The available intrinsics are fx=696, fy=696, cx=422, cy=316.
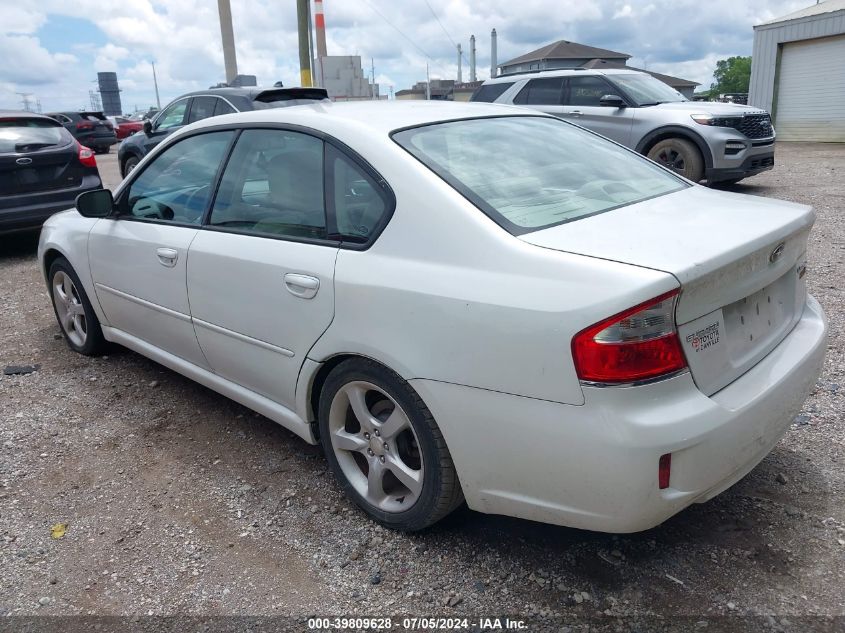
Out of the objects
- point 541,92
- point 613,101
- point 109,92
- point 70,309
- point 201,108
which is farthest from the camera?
point 109,92

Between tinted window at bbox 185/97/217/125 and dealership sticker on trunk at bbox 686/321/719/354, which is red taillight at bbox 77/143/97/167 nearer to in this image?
tinted window at bbox 185/97/217/125

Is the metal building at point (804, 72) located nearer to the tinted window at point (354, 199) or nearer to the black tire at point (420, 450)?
the tinted window at point (354, 199)

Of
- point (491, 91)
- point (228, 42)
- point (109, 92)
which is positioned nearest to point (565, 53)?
point (228, 42)

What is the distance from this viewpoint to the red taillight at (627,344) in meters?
1.95

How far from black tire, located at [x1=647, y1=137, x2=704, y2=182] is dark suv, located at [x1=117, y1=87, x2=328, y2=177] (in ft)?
15.5

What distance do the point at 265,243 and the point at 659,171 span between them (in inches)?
71.8

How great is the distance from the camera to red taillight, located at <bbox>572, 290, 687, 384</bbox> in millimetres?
1952

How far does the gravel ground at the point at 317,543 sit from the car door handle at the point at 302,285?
3.03 ft

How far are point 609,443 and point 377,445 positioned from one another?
0.99 metres

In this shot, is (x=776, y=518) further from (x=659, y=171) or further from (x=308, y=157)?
(x=308, y=157)

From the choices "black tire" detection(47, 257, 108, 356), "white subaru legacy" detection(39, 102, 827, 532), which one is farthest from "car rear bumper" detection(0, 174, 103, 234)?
"white subaru legacy" detection(39, 102, 827, 532)

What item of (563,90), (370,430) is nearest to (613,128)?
(563,90)

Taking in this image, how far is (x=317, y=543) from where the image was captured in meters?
2.70

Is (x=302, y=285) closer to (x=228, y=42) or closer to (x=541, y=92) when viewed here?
(x=541, y=92)
